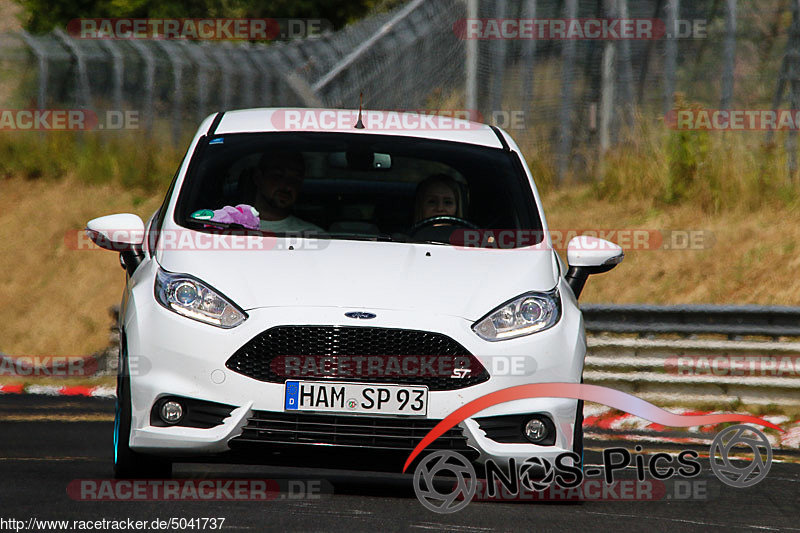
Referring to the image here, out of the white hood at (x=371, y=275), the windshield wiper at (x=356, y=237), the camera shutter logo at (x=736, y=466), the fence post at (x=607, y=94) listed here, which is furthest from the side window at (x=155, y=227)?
the fence post at (x=607, y=94)

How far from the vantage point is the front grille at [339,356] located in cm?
595

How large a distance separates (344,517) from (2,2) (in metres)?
117

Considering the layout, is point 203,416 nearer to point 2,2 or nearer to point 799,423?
point 799,423

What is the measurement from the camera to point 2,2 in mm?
116938

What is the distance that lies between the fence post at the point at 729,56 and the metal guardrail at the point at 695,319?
6719mm

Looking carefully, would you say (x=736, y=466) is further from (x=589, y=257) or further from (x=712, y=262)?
(x=712, y=262)

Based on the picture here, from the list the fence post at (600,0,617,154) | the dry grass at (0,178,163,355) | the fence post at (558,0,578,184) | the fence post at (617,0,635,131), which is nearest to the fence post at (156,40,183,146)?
the dry grass at (0,178,163,355)

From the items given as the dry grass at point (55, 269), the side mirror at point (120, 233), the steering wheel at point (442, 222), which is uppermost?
the steering wheel at point (442, 222)

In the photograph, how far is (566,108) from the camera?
19.2 meters

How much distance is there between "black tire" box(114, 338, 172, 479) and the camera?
20.4 feet

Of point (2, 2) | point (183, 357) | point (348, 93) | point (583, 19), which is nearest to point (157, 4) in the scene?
point (348, 93)
